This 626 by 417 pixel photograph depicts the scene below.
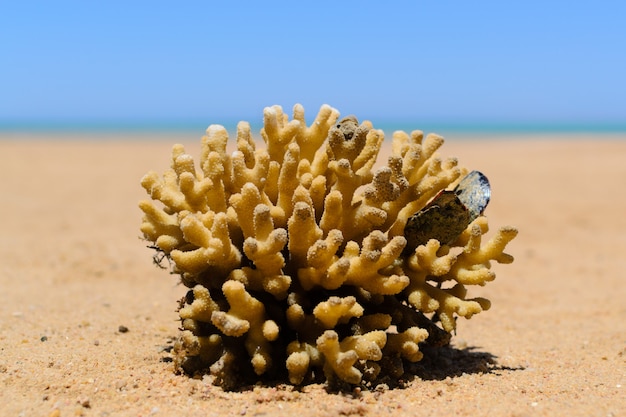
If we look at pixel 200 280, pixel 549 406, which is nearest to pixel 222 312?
pixel 200 280

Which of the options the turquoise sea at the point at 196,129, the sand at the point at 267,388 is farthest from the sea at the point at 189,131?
the sand at the point at 267,388

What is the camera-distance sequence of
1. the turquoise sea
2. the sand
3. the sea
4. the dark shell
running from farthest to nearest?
the turquoise sea < the sea < the dark shell < the sand

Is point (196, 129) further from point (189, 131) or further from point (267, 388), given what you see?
point (267, 388)

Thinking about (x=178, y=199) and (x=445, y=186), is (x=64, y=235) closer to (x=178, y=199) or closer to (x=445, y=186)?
(x=178, y=199)

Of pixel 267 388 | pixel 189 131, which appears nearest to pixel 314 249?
pixel 267 388

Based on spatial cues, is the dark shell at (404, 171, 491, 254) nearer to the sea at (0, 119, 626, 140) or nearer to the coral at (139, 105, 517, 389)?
the coral at (139, 105, 517, 389)

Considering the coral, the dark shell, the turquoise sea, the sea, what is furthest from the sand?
the turquoise sea

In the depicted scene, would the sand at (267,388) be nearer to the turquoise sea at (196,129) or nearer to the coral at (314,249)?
the coral at (314,249)
